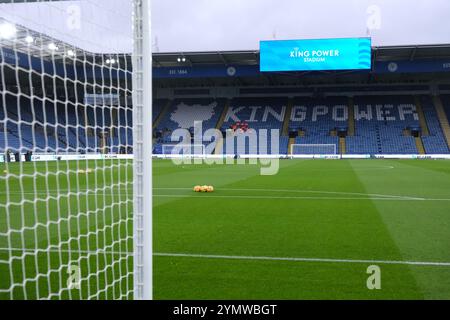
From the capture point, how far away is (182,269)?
14.8 feet

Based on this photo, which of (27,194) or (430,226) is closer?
(430,226)

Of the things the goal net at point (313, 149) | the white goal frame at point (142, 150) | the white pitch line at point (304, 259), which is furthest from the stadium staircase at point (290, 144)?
the white goal frame at point (142, 150)

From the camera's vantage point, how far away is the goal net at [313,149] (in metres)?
37.3

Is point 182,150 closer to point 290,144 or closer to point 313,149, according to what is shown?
point 290,144

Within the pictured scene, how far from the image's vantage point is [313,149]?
124ft

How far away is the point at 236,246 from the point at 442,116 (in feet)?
126

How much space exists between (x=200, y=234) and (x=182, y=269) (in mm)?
1676

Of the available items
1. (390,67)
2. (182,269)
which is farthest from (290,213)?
(390,67)

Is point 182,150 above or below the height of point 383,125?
below

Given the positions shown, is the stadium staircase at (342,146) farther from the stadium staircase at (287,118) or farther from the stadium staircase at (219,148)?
the stadium staircase at (219,148)

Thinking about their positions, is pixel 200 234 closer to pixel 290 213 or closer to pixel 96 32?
pixel 290 213

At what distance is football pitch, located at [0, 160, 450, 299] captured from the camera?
388 cm

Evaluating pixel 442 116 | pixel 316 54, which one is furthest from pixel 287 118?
pixel 442 116
